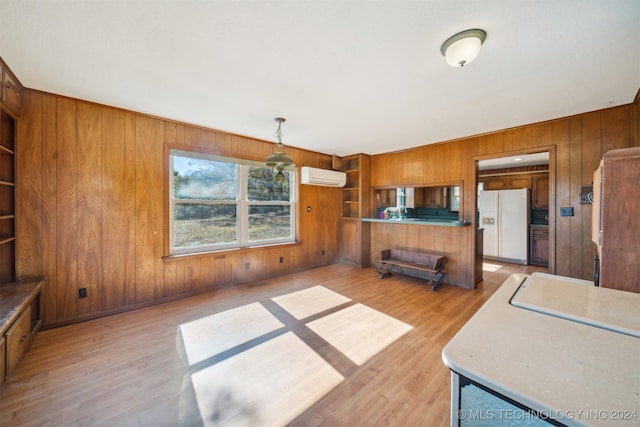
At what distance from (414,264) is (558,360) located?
3.57m

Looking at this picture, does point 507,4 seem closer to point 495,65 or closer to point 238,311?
point 495,65

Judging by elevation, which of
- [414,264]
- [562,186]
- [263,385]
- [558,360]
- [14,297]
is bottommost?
[263,385]

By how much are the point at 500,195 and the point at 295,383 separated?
19.7 feet

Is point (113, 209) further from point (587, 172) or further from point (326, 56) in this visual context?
point (587, 172)

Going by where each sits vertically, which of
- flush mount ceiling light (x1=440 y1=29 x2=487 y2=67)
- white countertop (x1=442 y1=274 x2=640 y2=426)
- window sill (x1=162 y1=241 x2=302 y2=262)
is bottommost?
window sill (x1=162 y1=241 x2=302 y2=262)

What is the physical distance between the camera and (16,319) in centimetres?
190

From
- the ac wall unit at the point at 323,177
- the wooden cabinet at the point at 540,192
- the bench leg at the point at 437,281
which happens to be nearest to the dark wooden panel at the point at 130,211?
the ac wall unit at the point at 323,177

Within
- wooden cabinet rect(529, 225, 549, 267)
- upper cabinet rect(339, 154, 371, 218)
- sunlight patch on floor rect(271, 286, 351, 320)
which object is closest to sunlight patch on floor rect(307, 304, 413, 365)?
sunlight patch on floor rect(271, 286, 351, 320)

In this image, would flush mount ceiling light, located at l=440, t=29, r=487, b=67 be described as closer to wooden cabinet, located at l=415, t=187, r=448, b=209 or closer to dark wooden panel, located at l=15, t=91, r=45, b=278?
dark wooden panel, located at l=15, t=91, r=45, b=278

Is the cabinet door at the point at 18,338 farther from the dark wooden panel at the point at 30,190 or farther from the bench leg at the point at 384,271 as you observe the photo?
the bench leg at the point at 384,271

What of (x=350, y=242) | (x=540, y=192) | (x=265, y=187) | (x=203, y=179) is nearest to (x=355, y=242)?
(x=350, y=242)

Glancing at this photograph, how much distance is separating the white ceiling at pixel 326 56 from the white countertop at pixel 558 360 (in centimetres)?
165

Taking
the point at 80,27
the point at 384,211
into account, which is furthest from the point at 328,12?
the point at 384,211

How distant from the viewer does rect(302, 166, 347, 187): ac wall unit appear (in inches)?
178
